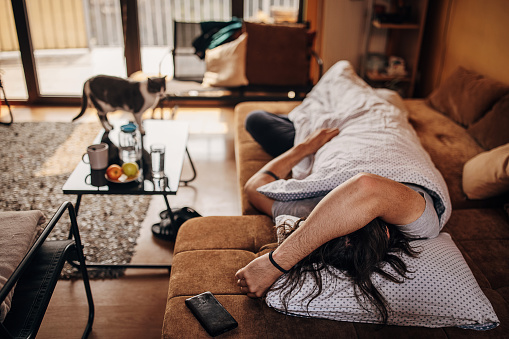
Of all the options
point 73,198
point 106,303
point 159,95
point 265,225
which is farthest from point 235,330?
point 73,198

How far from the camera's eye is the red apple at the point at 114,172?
1986mm

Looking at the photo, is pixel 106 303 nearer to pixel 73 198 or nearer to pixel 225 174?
pixel 73 198

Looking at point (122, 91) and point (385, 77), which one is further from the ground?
point (122, 91)

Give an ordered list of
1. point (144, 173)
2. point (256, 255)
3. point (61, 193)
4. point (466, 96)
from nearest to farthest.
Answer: point (256, 255)
point (144, 173)
point (61, 193)
point (466, 96)

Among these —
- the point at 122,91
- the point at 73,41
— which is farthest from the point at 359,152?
the point at 73,41

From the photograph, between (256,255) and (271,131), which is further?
(271,131)

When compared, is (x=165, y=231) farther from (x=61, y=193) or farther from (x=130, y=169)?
(x=61, y=193)

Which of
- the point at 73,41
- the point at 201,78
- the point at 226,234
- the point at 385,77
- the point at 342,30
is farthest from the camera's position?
the point at 73,41

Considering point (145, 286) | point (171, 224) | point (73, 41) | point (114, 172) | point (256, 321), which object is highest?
point (73, 41)

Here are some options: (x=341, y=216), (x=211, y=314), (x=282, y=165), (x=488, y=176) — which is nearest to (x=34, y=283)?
(x=211, y=314)

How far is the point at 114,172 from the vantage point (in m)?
1.99

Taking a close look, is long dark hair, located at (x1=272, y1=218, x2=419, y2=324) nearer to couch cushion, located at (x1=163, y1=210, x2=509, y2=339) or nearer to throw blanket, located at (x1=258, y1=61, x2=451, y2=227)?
couch cushion, located at (x1=163, y1=210, x2=509, y2=339)

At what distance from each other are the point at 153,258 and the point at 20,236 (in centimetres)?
86

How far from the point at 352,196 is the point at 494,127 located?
1665mm
